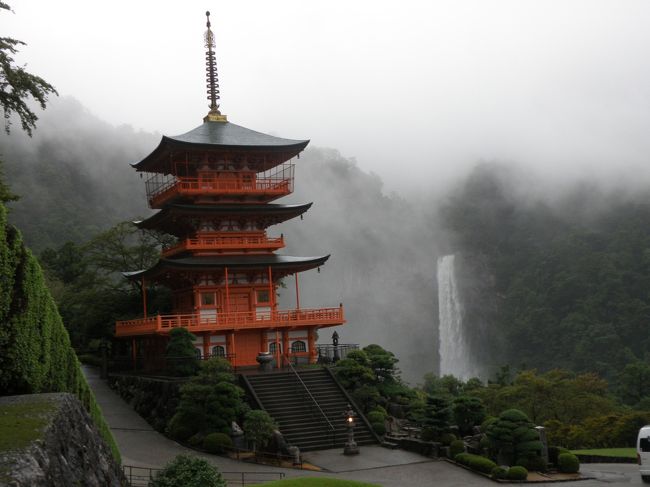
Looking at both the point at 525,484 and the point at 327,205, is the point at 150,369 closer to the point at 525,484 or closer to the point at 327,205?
the point at 525,484

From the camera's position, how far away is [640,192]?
101 m

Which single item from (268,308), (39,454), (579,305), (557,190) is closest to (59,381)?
(39,454)

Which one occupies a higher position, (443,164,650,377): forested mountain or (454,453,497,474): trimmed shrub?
(443,164,650,377): forested mountain

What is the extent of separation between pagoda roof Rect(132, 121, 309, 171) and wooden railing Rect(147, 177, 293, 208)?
1405 mm

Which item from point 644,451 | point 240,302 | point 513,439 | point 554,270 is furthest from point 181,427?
point 554,270

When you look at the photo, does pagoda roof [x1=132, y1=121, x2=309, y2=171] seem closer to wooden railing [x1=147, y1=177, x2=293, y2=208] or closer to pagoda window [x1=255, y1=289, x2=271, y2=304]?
wooden railing [x1=147, y1=177, x2=293, y2=208]

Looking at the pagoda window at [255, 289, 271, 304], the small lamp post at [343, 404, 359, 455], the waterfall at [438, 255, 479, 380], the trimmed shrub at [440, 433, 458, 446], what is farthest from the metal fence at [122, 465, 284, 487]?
the waterfall at [438, 255, 479, 380]

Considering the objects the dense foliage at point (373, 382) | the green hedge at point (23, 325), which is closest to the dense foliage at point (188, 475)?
the green hedge at point (23, 325)

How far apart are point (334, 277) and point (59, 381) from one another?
99238mm

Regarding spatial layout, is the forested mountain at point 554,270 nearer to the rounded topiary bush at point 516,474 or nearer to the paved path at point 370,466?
the paved path at point 370,466

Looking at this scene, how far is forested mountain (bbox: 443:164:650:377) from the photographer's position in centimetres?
7806

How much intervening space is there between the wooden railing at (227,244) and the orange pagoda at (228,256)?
44mm

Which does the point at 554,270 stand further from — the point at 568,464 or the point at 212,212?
the point at 568,464

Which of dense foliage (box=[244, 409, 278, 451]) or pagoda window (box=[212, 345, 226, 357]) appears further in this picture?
pagoda window (box=[212, 345, 226, 357])
